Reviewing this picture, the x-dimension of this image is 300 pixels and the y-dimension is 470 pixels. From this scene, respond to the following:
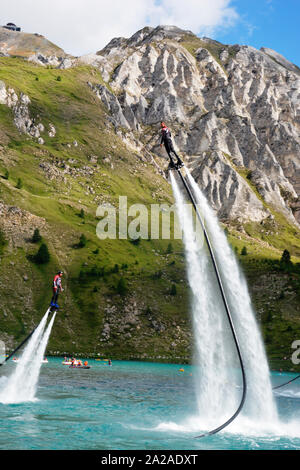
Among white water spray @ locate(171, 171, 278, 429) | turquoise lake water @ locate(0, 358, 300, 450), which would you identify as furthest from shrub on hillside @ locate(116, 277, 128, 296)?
white water spray @ locate(171, 171, 278, 429)

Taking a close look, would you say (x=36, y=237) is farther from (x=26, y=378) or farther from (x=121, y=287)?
(x=26, y=378)

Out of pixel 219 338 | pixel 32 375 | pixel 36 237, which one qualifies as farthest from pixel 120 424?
pixel 36 237

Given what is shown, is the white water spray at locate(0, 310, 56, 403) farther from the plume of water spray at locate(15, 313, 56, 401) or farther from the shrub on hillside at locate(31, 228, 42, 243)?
the shrub on hillside at locate(31, 228, 42, 243)

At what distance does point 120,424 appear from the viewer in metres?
44.5

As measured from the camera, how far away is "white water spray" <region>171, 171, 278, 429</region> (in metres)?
40.3

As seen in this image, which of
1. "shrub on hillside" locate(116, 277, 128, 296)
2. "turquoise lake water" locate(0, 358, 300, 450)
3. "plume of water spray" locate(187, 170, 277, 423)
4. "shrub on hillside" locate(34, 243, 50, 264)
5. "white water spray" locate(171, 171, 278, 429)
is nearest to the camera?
"turquoise lake water" locate(0, 358, 300, 450)

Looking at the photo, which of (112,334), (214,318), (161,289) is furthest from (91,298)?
(214,318)

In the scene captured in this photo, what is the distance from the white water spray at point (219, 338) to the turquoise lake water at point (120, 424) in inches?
71.8

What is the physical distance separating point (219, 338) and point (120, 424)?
1391 cm

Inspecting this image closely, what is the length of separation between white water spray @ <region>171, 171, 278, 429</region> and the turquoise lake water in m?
1.82

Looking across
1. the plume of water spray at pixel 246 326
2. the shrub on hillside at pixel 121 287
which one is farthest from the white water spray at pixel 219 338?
the shrub on hillside at pixel 121 287
